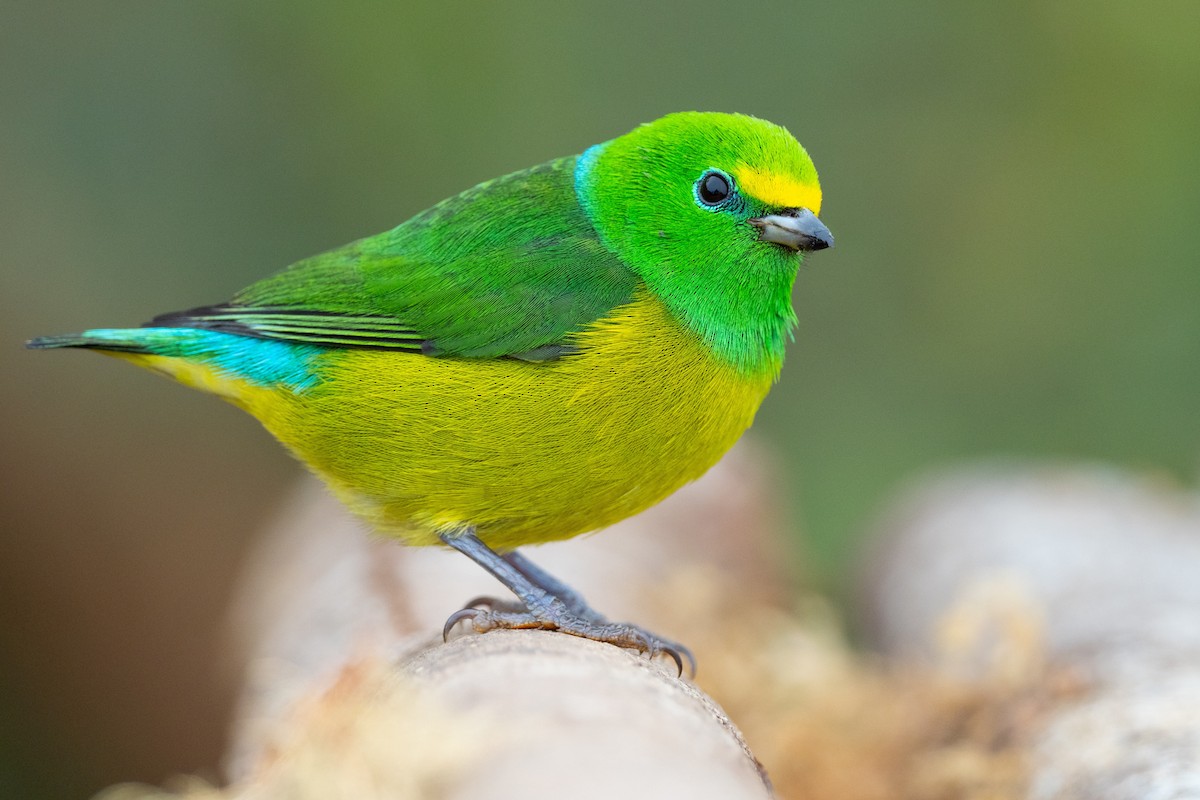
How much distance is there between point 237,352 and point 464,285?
0.68m

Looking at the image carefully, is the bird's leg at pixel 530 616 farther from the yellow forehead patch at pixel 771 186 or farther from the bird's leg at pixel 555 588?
the yellow forehead patch at pixel 771 186

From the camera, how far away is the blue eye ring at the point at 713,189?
3182mm

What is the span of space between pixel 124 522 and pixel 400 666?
460 cm

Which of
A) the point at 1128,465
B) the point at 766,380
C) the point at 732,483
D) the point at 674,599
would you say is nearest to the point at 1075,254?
the point at 1128,465

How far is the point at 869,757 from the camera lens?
3598 millimetres

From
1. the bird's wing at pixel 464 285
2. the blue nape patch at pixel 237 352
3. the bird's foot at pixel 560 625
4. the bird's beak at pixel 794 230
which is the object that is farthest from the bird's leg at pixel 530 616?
the bird's beak at pixel 794 230

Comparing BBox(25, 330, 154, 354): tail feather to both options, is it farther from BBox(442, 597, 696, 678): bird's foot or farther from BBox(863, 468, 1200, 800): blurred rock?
BBox(863, 468, 1200, 800): blurred rock

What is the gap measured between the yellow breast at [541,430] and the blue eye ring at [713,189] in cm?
30

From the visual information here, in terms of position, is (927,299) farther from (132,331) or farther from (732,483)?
(132,331)

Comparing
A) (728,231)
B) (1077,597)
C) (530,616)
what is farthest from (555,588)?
(1077,597)

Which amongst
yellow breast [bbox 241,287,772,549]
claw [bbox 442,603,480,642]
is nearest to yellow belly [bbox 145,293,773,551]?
yellow breast [bbox 241,287,772,549]

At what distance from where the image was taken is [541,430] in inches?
117

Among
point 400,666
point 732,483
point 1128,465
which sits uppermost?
point 1128,465

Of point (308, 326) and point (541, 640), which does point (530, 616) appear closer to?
point (541, 640)
